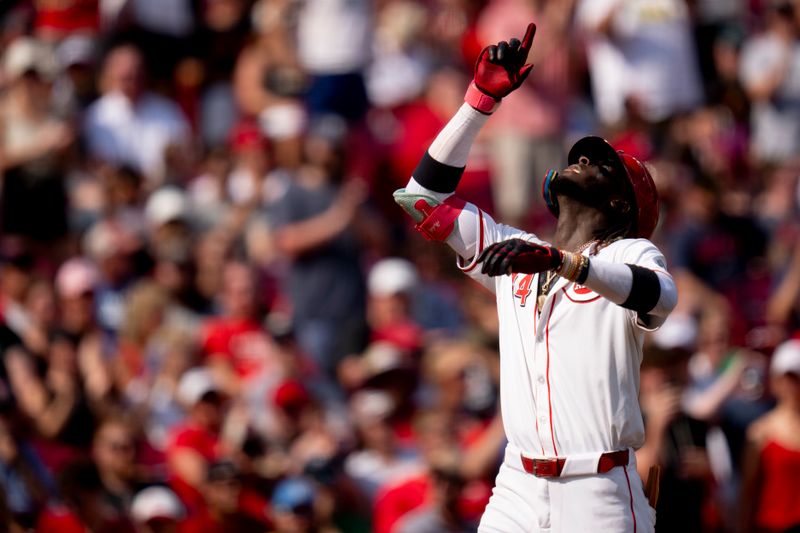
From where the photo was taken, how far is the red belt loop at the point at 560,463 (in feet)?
16.8

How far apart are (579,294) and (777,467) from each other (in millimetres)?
3606

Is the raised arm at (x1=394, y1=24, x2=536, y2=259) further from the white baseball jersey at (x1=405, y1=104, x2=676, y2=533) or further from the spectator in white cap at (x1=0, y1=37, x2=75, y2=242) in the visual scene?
the spectator in white cap at (x1=0, y1=37, x2=75, y2=242)

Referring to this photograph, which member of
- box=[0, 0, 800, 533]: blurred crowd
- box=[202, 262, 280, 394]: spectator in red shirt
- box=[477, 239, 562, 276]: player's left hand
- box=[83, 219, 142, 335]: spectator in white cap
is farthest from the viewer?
box=[83, 219, 142, 335]: spectator in white cap

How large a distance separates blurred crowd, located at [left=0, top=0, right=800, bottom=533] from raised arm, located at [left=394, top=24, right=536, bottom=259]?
109 inches

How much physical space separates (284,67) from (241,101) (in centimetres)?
57

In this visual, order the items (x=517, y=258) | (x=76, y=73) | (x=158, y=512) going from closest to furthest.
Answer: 1. (x=517, y=258)
2. (x=158, y=512)
3. (x=76, y=73)

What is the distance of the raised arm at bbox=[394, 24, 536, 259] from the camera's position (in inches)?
213

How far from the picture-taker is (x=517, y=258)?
460 centimetres

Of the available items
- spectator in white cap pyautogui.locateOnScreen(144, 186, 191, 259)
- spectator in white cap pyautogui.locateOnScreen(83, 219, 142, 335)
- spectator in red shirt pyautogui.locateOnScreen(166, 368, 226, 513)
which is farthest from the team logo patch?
spectator in white cap pyautogui.locateOnScreen(83, 219, 142, 335)

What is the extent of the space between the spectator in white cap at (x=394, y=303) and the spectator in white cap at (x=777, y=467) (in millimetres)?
2418

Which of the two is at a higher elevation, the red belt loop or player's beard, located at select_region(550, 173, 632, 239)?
player's beard, located at select_region(550, 173, 632, 239)

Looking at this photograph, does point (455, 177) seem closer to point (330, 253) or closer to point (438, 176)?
point (438, 176)

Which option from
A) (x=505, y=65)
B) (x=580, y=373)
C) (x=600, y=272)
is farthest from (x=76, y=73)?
(x=600, y=272)

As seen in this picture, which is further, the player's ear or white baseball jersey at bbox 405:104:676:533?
the player's ear
